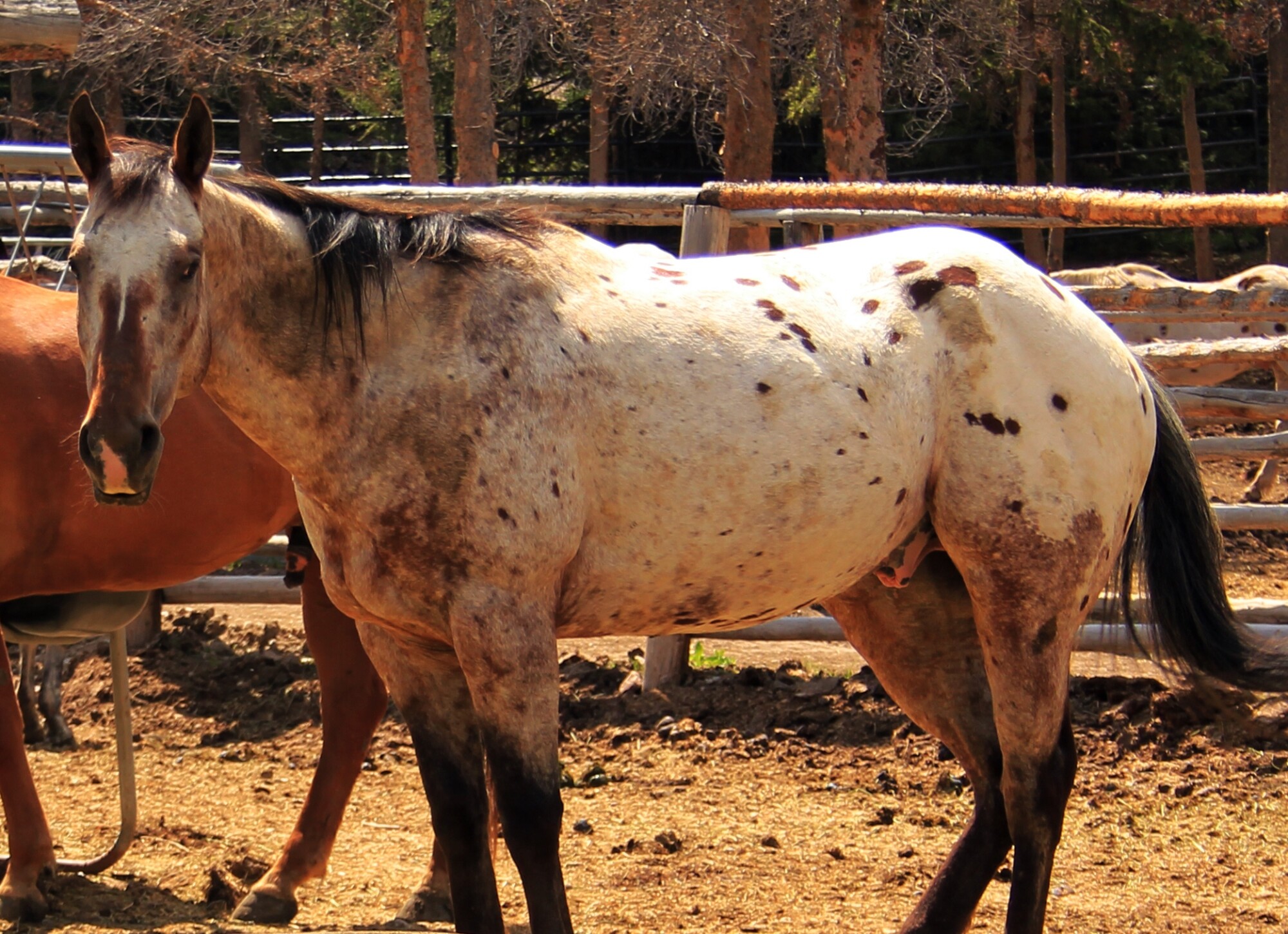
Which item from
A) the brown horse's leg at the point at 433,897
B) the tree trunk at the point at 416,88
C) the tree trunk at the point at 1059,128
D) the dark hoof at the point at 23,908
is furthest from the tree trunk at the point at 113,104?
the brown horse's leg at the point at 433,897

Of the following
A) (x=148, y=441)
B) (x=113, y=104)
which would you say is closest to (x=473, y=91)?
(x=113, y=104)

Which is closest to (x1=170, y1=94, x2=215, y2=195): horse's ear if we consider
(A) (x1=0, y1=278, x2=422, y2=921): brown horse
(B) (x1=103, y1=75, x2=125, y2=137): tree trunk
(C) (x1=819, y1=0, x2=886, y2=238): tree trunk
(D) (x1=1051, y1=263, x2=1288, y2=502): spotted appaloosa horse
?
(A) (x1=0, y1=278, x2=422, y2=921): brown horse

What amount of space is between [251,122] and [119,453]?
584 inches

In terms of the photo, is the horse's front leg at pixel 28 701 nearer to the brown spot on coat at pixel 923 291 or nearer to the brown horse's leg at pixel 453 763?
the brown horse's leg at pixel 453 763

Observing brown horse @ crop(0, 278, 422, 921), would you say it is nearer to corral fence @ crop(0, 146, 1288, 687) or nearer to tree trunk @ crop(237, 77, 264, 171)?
corral fence @ crop(0, 146, 1288, 687)

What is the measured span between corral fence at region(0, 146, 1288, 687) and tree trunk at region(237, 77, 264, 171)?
921 centimetres

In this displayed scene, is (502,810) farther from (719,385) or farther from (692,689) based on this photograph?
(692,689)

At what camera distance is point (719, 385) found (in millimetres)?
3039

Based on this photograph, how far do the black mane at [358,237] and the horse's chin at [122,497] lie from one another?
543 mm

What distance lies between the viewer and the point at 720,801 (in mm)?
4863

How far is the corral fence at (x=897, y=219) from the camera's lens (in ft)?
14.2

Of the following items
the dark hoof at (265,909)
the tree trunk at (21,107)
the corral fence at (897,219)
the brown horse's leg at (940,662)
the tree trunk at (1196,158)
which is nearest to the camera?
the brown horse's leg at (940,662)

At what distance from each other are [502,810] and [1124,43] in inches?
587

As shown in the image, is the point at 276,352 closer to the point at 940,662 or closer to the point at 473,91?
the point at 940,662
